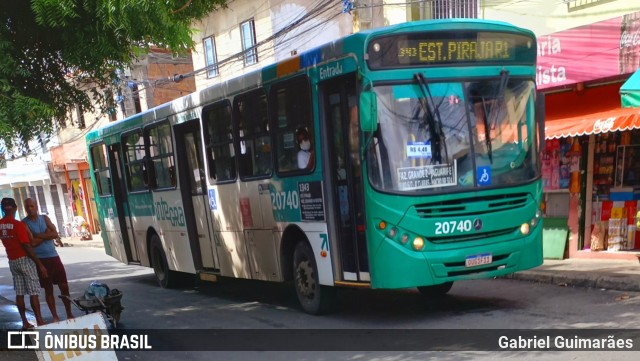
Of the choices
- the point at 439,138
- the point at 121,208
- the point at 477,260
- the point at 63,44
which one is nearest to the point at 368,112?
the point at 439,138

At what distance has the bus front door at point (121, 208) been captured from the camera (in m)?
13.0

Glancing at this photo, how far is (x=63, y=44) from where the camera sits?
22.1 ft

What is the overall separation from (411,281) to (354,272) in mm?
789

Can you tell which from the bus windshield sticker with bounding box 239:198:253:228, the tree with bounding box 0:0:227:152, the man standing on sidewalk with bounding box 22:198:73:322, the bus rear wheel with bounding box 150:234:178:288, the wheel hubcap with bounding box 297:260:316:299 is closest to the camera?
the tree with bounding box 0:0:227:152

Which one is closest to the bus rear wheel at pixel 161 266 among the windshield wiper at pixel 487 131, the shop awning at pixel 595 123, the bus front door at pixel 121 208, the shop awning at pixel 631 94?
the bus front door at pixel 121 208

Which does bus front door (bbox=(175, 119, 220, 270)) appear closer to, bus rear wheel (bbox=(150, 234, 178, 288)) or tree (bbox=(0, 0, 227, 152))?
bus rear wheel (bbox=(150, 234, 178, 288))

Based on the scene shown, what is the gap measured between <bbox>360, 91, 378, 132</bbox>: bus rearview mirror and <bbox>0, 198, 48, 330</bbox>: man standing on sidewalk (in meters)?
4.88

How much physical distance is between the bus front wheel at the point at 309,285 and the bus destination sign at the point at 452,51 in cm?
277

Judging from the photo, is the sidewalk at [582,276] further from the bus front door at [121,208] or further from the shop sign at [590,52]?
the shop sign at [590,52]

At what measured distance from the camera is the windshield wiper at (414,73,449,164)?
6.43 m

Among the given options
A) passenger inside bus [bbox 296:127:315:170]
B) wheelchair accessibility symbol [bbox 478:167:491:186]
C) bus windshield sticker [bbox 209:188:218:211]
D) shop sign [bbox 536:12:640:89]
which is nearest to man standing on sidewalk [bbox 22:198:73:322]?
bus windshield sticker [bbox 209:188:218:211]

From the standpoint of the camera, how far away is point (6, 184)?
41.1m

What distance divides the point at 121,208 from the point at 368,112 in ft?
29.0

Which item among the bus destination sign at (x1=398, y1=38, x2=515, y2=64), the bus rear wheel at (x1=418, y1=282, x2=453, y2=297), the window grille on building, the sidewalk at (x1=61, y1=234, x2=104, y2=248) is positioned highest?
the window grille on building
